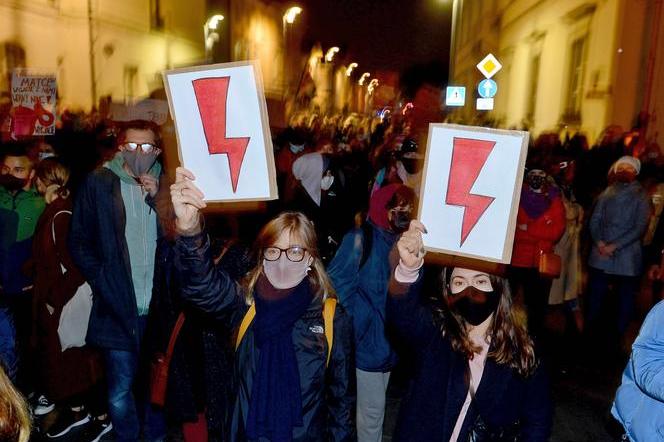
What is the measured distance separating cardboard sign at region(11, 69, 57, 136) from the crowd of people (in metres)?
0.75

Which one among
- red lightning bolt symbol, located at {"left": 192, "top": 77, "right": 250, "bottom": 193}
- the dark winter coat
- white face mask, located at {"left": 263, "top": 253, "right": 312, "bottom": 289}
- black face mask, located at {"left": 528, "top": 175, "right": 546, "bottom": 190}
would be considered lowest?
the dark winter coat

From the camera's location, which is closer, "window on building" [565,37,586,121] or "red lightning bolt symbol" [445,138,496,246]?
"red lightning bolt symbol" [445,138,496,246]

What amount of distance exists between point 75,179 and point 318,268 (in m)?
5.43

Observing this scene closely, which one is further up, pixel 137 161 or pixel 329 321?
pixel 137 161

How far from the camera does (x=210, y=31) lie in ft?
87.9

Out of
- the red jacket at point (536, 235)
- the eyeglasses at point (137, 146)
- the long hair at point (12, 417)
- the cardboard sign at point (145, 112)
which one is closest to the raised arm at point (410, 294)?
the long hair at point (12, 417)

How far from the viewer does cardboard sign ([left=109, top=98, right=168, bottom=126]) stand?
4379mm

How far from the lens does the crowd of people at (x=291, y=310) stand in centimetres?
269

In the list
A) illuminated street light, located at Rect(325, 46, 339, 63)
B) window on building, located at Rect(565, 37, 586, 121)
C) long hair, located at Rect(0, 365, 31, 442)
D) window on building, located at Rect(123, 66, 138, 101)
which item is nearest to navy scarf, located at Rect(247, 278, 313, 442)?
long hair, located at Rect(0, 365, 31, 442)

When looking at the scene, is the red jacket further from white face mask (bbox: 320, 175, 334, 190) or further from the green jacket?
the green jacket

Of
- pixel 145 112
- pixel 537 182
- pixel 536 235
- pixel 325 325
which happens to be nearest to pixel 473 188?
pixel 325 325

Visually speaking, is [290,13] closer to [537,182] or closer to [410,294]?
[537,182]

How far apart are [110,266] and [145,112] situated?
1.08 meters

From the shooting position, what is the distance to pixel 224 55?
93.7ft
